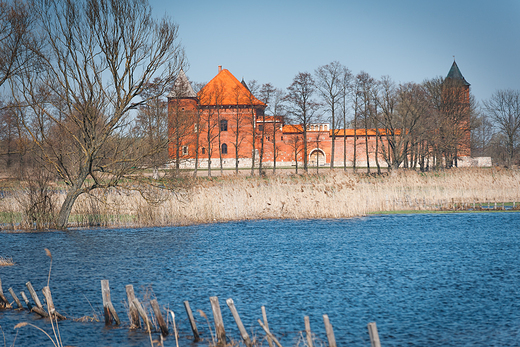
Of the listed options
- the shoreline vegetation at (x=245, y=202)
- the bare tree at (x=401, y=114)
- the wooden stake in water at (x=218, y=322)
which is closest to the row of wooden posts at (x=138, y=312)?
the wooden stake in water at (x=218, y=322)

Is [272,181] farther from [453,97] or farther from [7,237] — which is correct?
[453,97]

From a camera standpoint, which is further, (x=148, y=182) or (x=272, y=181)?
(x=272, y=181)

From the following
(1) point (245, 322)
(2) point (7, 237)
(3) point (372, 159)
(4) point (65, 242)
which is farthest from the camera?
(3) point (372, 159)

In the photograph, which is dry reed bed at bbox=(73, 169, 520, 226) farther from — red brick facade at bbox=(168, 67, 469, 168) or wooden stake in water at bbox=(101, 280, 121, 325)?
red brick facade at bbox=(168, 67, 469, 168)

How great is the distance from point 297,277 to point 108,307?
3645 millimetres

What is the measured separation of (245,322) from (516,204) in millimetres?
15383

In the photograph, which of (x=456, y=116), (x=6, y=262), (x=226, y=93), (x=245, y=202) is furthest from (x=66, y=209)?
(x=226, y=93)

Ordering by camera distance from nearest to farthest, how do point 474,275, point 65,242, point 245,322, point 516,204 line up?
point 245,322 < point 474,275 < point 65,242 < point 516,204

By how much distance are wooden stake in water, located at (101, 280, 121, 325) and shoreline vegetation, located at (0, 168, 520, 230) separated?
824 cm

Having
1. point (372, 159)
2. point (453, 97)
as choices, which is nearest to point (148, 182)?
point (453, 97)

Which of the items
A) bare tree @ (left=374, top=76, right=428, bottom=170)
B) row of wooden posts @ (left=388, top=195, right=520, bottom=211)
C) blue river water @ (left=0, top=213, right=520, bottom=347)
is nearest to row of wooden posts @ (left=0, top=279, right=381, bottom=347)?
blue river water @ (left=0, top=213, right=520, bottom=347)

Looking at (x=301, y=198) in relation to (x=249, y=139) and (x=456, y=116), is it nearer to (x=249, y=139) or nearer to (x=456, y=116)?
(x=456, y=116)

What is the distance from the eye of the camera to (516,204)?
60.4 feet

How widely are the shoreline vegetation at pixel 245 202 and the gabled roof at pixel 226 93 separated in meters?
28.7
